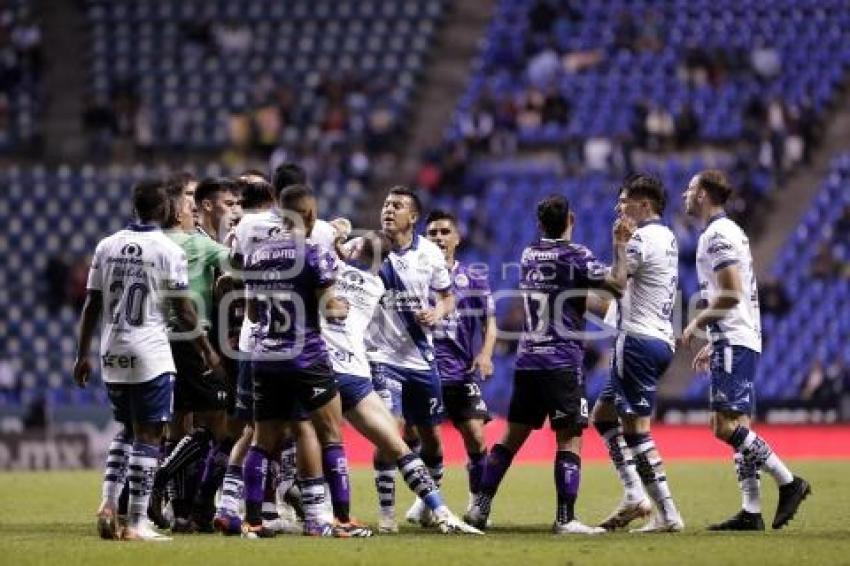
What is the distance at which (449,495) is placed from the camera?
1719 centimetres

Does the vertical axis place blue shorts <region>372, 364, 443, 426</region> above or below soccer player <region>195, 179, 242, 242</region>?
below

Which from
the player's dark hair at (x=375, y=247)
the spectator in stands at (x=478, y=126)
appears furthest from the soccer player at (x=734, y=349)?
the spectator in stands at (x=478, y=126)

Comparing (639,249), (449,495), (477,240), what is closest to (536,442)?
(477,240)

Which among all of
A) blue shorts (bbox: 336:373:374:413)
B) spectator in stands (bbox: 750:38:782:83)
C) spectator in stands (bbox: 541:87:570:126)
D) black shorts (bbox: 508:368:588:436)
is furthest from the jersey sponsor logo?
spectator in stands (bbox: 750:38:782:83)

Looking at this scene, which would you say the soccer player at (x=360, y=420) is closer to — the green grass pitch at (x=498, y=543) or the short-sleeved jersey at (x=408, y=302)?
the green grass pitch at (x=498, y=543)

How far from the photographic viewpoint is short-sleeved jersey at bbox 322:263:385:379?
504 inches

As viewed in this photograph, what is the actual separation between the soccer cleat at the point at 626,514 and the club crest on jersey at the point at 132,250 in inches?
163

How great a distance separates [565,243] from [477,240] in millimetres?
16272

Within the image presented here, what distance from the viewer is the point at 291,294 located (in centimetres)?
1211

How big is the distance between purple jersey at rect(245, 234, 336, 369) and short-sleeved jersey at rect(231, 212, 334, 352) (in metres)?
0.08

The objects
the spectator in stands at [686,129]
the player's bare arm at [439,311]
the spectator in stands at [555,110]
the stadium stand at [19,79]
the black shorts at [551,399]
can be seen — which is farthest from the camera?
the stadium stand at [19,79]

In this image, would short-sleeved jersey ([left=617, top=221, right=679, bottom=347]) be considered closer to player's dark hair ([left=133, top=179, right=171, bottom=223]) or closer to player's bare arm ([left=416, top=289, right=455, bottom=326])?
player's bare arm ([left=416, top=289, right=455, bottom=326])

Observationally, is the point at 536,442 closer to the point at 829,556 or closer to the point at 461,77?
the point at 461,77

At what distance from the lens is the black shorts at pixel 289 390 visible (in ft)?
39.8
